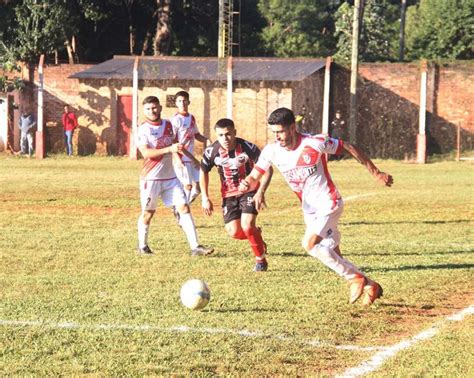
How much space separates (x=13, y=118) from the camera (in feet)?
137

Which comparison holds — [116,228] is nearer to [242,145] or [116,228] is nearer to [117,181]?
[242,145]

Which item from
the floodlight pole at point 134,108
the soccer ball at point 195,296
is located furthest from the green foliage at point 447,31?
the soccer ball at point 195,296

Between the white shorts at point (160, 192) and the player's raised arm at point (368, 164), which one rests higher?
the player's raised arm at point (368, 164)

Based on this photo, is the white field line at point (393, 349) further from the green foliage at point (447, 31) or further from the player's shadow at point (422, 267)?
the green foliage at point (447, 31)

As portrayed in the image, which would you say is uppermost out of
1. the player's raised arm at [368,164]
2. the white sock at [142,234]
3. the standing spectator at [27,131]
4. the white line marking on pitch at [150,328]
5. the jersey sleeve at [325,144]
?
the jersey sleeve at [325,144]

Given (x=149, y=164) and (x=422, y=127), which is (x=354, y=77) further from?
(x=149, y=164)

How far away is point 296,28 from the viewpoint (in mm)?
63406

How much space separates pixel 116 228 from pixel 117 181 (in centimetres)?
1097

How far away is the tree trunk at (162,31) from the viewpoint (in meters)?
47.4

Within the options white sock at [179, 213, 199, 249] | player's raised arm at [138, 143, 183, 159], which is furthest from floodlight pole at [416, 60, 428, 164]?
white sock at [179, 213, 199, 249]

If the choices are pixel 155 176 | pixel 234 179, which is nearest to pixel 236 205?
pixel 234 179

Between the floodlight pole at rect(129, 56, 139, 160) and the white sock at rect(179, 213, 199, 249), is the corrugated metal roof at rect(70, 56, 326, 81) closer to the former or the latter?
the floodlight pole at rect(129, 56, 139, 160)

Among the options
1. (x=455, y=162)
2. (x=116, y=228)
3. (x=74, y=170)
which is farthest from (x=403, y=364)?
(x=455, y=162)

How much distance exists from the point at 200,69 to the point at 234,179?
2818 cm
